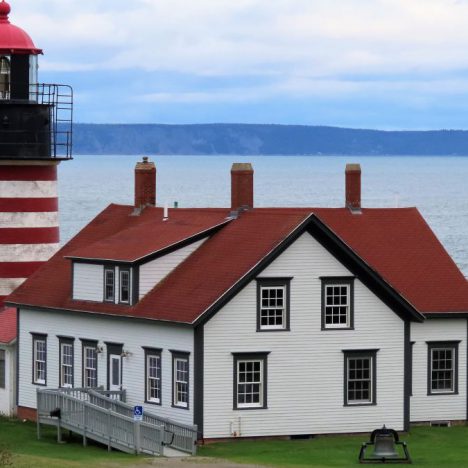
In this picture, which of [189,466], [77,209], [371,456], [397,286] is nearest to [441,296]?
[397,286]

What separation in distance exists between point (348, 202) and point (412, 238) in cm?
219

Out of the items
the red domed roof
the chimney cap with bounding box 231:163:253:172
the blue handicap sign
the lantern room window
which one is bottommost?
the blue handicap sign

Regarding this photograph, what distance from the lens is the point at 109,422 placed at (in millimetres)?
40812

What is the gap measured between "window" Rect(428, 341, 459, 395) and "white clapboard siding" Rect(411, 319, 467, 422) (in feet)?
0.38

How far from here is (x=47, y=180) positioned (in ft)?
171

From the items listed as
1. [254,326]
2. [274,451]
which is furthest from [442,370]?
[274,451]

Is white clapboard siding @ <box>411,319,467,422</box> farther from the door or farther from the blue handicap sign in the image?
the blue handicap sign

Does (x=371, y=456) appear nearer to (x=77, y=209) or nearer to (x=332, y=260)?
(x=332, y=260)

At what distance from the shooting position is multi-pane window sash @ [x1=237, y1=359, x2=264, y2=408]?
41.5 m

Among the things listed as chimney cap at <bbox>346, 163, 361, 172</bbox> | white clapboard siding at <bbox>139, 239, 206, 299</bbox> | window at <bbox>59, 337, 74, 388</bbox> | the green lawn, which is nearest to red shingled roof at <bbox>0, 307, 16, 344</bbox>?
window at <bbox>59, 337, 74, 388</bbox>

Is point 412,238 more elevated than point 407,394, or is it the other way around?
point 412,238

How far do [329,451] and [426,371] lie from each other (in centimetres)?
578

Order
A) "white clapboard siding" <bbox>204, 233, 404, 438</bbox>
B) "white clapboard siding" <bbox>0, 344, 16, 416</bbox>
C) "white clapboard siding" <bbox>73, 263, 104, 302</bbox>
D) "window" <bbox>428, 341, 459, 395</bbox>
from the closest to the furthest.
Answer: "white clapboard siding" <bbox>204, 233, 404, 438</bbox>, "white clapboard siding" <bbox>73, 263, 104, 302</bbox>, "window" <bbox>428, 341, 459, 395</bbox>, "white clapboard siding" <bbox>0, 344, 16, 416</bbox>

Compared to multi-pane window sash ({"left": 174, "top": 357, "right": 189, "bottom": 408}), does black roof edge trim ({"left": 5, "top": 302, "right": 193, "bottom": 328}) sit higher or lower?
higher
